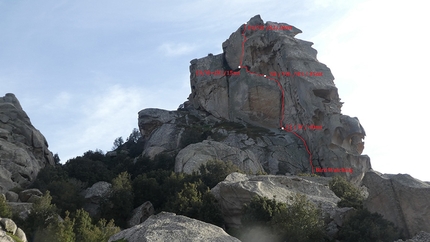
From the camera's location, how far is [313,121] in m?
72.2

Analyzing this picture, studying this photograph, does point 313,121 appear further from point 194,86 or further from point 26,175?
point 26,175

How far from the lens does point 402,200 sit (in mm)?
29406

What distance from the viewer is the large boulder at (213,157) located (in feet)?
200

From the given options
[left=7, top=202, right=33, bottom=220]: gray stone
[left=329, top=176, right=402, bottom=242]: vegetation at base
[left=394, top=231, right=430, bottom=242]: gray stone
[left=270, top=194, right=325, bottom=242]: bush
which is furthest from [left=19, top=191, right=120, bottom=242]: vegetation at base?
[left=394, top=231, right=430, bottom=242]: gray stone

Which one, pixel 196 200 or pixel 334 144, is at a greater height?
pixel 334 144

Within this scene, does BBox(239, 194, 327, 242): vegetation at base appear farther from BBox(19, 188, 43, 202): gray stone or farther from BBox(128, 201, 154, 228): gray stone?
BBox(19, 188, 43, 202): gray stone

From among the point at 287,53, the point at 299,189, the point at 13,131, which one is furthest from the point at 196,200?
the point at 287,53

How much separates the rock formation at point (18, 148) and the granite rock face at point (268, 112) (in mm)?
15468

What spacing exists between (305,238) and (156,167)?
3826 centimetres

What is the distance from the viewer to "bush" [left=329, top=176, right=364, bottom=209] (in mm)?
35031

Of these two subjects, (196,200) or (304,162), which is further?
(304,162)

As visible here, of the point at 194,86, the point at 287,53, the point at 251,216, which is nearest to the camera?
the point at 251,216

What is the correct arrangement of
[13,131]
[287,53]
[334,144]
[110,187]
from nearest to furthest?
[110,187], [13,131], [334,144], [287,53]

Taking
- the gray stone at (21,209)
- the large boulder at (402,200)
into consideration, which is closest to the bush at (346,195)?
the large boulder at (402,200)
